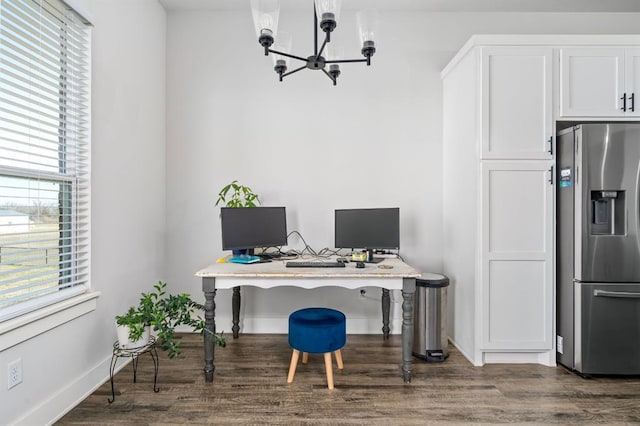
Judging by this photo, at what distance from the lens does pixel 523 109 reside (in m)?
2.48

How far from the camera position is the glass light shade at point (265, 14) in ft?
5.79

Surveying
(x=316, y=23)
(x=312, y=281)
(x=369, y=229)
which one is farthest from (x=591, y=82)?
Result: (x=312, y=281)

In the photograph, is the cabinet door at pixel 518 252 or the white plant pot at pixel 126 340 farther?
the cabinet door at pixel 518 252

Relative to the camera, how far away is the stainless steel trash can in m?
2.59

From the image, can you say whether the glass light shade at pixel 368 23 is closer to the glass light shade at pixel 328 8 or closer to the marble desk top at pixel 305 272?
the glass light shade at pixel 328 8

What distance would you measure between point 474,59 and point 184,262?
3.09 meters

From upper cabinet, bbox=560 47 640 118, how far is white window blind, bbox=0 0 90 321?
343 centimetres

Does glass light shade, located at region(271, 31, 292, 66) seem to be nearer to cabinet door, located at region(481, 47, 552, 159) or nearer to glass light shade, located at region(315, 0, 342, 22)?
glass light shade, located at region(315, 0, 342, 22)

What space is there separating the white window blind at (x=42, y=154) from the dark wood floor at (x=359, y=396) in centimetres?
83

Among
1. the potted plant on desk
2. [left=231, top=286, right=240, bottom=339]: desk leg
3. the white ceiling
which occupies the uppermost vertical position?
the white ceiling

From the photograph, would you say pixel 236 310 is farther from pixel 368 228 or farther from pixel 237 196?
pixel 368 228

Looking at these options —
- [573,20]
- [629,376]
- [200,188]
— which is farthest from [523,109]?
[200,188]

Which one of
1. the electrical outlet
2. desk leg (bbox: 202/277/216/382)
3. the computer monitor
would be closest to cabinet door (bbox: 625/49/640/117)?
the computer monitor

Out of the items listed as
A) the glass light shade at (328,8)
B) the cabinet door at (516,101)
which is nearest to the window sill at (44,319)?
the glass light shade at (328,8)
